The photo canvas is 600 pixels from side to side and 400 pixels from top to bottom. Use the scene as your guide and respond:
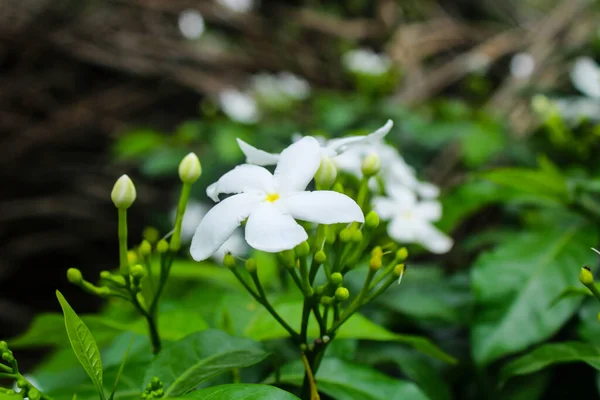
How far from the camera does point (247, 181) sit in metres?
0.66

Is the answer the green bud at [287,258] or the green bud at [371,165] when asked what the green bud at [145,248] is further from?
the green bud at [371,165]

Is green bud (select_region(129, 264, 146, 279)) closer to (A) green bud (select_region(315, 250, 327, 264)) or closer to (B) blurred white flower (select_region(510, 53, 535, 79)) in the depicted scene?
(A) green bud (select_region(315, 250, 327, 264))

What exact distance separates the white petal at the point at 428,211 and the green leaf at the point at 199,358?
59cm

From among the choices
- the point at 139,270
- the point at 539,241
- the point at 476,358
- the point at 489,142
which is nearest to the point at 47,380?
the point at 139,270

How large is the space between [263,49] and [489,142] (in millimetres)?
1770

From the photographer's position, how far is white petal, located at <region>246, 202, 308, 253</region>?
0.54m

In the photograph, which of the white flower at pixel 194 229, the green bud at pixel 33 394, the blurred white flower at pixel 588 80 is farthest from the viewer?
the white flower at pixel 194 229

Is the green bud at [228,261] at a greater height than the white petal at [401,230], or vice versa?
the green bud at [228,261]

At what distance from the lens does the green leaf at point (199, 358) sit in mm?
582

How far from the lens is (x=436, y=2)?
359 centimetres

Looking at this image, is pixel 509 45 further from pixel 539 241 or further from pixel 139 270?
pixel 139 270

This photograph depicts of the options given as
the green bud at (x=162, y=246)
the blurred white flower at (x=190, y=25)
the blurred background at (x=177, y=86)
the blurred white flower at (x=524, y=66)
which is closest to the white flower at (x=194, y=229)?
the blurred background at (x=177, y=86)

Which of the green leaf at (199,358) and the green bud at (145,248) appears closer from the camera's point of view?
the green leaf at (199,358)

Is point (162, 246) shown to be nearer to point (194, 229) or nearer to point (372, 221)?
point (372, 221)
